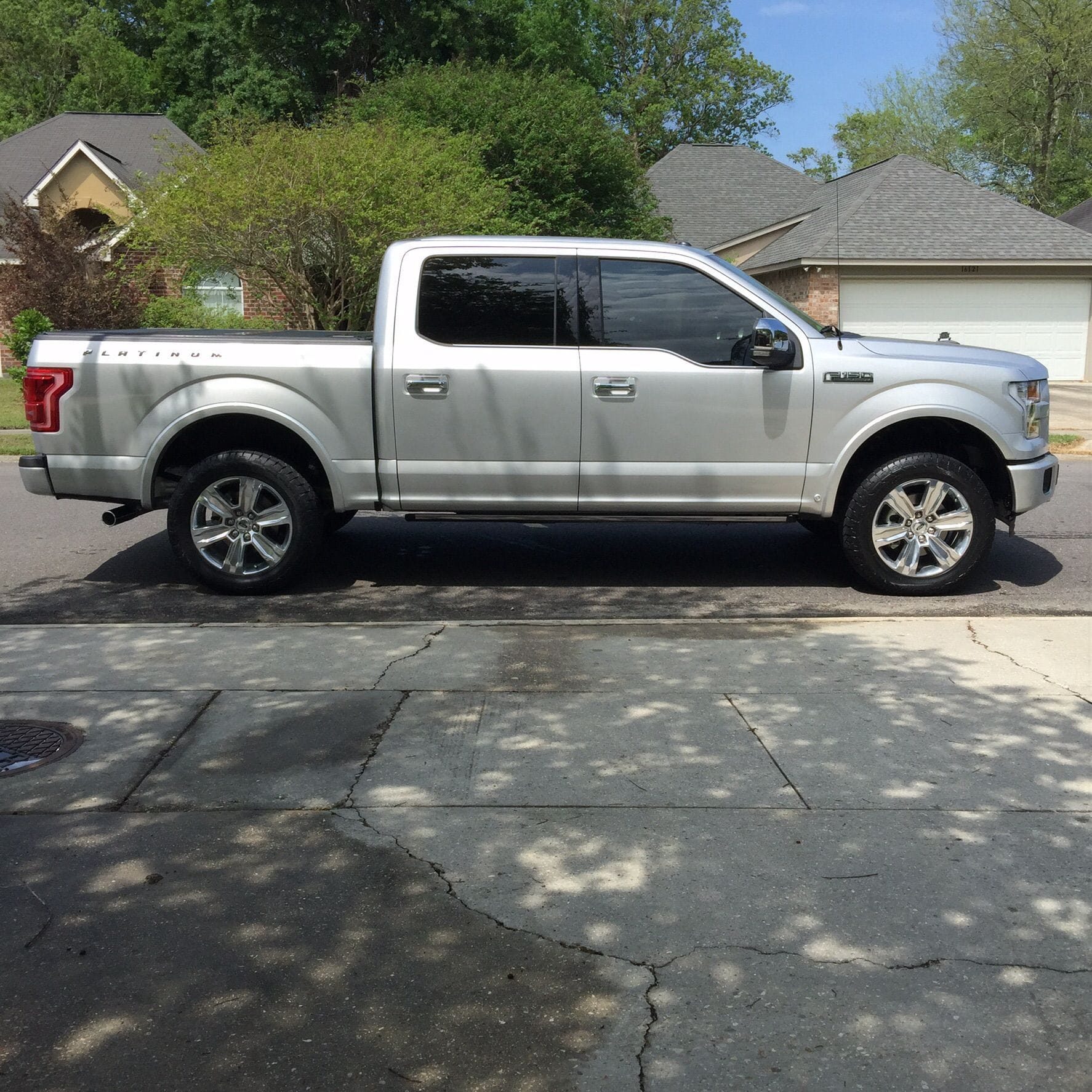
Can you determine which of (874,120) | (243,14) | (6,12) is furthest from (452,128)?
(874,120)

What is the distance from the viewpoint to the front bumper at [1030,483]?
7305mm

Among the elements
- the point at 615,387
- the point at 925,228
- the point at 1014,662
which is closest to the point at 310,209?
the point at 615,387

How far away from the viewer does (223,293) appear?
25.3m

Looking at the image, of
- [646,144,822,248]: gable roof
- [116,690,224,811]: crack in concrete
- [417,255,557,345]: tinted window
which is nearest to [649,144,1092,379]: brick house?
[646,144,822,248]: gable roof

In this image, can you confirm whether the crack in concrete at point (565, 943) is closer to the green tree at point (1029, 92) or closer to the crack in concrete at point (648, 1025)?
the crack in concrete at point (648, 1025)

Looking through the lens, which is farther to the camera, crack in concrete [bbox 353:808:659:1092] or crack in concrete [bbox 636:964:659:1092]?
crack in concrete [bbox 353:808:659:1092]

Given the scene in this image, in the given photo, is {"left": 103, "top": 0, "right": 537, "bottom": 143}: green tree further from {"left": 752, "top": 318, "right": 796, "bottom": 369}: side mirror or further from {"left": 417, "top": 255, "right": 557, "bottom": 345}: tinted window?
{"left": 752, "top": 318, "right": 796, "bottom": 369}: side mirror

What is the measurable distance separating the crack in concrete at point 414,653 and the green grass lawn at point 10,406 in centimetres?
1010

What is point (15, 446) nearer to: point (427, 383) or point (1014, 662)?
point (427, 383)

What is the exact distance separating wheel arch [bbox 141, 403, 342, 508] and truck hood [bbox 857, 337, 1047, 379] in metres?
3.40

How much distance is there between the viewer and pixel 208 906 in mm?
3594

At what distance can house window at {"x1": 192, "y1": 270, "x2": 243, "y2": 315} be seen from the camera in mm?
23953

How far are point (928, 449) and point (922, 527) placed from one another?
555 mm

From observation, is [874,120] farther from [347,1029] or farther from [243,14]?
[347,1029]
